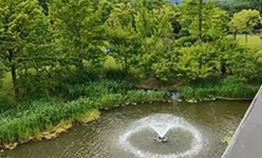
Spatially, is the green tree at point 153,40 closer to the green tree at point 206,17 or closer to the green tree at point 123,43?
the green tree at point 123,43

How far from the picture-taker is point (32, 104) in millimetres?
15438

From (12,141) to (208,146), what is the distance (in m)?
7.60

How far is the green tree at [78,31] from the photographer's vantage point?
61.7ft

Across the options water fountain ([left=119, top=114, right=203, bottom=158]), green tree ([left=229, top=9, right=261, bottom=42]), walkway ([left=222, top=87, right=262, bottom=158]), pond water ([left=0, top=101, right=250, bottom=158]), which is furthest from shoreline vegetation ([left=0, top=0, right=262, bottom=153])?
walkway ([left=222, top=87, right=262, bottom=158])

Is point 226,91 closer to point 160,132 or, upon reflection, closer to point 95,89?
point 160,132

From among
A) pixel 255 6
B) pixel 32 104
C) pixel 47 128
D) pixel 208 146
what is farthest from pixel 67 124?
pixel 255 6

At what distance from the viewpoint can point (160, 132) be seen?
13.9 metres

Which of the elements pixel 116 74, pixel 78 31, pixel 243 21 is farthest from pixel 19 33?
pixel 243 21

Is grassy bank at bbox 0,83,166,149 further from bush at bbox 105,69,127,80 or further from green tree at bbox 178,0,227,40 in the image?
green tree at bbox 178,0,227,40

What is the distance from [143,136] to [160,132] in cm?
76

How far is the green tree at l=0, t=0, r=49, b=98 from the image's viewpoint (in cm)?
1555

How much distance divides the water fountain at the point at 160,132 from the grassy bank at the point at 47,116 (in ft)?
7.50

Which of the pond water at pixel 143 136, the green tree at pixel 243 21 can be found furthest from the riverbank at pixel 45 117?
the green tree at pixel 243 21

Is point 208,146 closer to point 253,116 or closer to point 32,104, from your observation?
point 32,104
